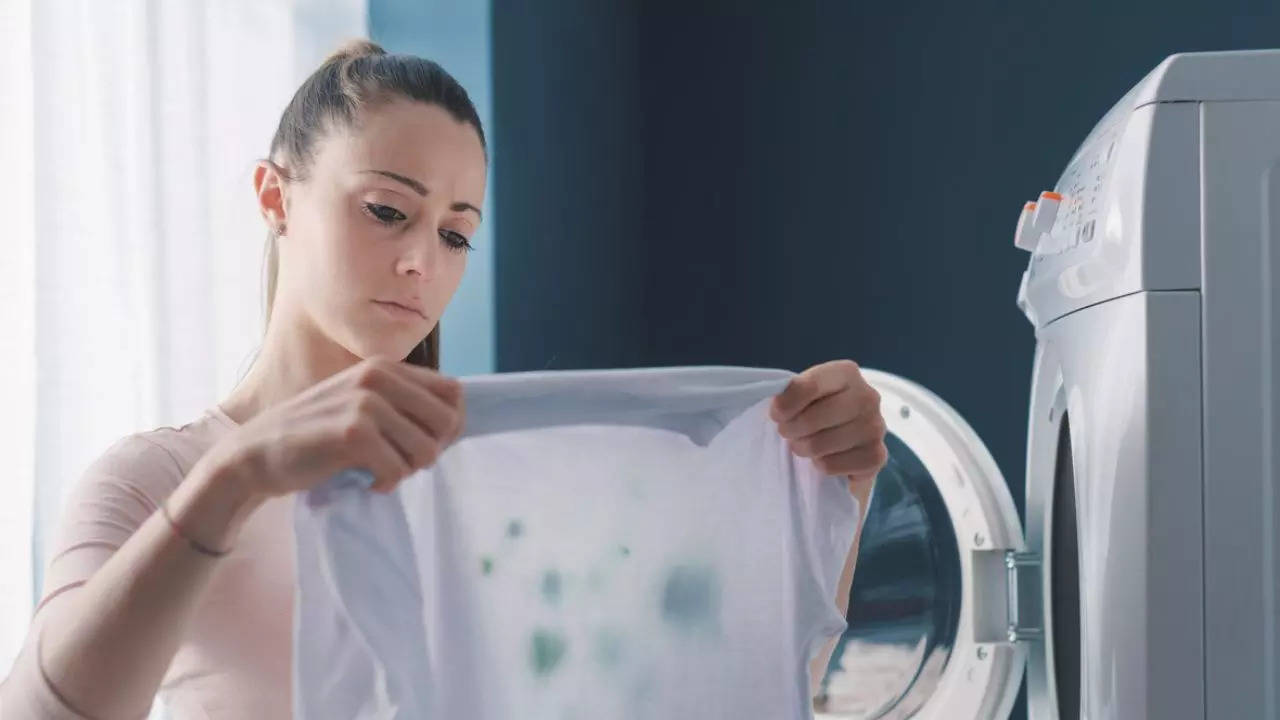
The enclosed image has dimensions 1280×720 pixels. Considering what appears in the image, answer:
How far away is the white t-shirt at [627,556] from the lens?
0.80 metres

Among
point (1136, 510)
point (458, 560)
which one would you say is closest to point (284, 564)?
point (458, 560)

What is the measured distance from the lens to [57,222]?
109 cm

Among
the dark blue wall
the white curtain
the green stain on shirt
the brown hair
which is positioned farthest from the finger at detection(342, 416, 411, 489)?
the dark blue wall

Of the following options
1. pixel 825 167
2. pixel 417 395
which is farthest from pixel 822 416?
pixel 825 167

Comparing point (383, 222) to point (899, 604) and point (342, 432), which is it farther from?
point (899, 604)

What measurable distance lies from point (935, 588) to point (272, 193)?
92 centimetres

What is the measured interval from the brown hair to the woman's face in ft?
0.04

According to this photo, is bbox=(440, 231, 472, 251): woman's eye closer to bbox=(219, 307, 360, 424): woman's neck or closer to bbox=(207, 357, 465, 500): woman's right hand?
bbox=(219, 307, 360, 424): woman's neck

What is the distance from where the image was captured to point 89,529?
84cm

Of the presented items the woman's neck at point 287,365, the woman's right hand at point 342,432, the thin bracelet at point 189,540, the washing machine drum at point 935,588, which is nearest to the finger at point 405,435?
the woman's right hand at point 342,432

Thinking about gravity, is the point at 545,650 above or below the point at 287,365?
below

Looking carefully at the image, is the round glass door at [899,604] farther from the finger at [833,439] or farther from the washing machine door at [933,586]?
the finger at [833,439]

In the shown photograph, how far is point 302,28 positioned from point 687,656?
105 cm

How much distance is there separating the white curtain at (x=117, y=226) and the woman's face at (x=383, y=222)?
0.25m
